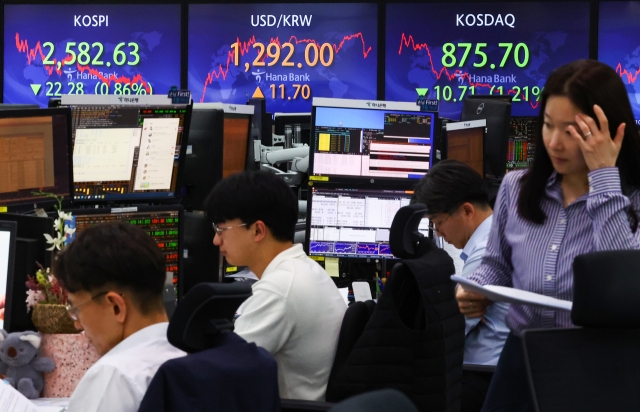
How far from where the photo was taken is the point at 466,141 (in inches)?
193

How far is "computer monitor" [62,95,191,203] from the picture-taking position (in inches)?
123

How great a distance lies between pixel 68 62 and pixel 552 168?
784cm

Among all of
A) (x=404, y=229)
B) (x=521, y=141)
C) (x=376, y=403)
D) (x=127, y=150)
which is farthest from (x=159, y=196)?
(x=521, y=141)

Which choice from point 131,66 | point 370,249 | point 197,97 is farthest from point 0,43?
point 370,249

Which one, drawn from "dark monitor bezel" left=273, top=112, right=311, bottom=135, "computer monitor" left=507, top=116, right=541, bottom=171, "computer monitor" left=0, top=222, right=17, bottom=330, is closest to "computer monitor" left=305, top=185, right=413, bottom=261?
"computer monitor" left=0, top=222, right=17, bottom=330

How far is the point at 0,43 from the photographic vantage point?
895cm

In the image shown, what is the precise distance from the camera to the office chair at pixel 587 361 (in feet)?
4.72

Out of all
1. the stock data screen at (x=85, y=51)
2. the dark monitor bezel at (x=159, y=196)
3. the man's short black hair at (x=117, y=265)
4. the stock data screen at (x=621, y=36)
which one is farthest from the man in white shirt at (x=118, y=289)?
the stock data screen at (x=621, y=36)

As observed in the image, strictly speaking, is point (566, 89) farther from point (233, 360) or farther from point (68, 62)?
point (68, 62)

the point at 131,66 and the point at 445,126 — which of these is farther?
the point at 131,66

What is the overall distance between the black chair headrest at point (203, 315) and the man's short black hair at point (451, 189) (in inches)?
65.4

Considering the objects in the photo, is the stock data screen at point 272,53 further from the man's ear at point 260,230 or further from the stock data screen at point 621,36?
the man's ear at point 260,230

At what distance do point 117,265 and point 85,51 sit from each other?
25.4 ft

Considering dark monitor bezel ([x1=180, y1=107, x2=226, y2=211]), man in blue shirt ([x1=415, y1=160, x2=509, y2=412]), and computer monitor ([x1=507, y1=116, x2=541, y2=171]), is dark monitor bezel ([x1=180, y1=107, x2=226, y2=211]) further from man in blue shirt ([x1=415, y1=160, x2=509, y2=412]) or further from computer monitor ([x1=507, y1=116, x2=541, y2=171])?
computer monitor ([x1=507, y1=116, x2=541, y2=171])
